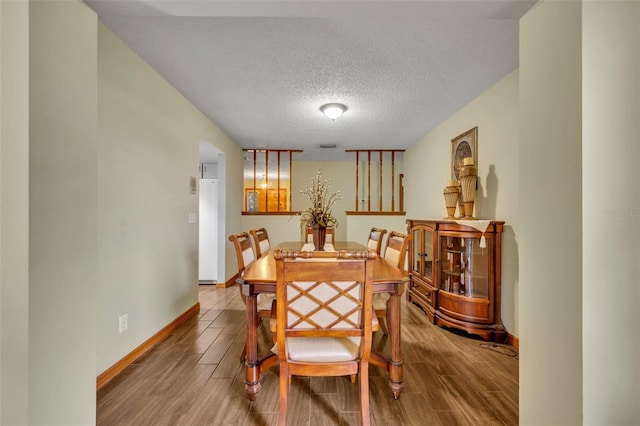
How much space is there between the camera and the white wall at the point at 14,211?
2.89ft

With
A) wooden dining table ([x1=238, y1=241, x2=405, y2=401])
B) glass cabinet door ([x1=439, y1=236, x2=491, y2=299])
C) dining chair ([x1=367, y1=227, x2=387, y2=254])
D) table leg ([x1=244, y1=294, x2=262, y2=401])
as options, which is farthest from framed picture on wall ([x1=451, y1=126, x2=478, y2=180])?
table leg ([x1=244, y1=294, x2=262, y2=401])

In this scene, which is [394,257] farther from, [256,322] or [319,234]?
[256,322]

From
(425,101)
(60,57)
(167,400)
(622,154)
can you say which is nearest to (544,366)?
(622,154)

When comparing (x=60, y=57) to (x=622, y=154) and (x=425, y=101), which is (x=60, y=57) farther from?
(x=425, y=101)

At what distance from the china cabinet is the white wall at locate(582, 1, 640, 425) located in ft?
4.94

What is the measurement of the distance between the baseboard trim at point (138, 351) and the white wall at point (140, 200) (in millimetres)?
47

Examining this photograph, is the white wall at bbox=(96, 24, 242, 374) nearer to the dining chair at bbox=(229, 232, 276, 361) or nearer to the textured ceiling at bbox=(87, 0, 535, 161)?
the textured ceiling at bbox=(87, 0, 535, 161)

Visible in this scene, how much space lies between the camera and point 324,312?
132cm

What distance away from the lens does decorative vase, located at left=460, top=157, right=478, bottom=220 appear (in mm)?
2689

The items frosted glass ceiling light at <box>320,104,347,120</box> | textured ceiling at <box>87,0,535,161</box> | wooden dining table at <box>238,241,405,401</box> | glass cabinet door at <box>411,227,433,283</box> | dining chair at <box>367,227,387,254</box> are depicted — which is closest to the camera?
textured ceiling at <box>87,0,535,161</box>

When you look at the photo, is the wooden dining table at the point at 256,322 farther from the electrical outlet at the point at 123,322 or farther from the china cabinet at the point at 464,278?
the china cabinet at the point at 464,278

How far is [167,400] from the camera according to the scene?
1649mm

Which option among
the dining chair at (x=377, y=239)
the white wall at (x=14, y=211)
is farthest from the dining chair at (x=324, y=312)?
the dining chair at (x=377, y=239)

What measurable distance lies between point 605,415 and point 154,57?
3275 mm
